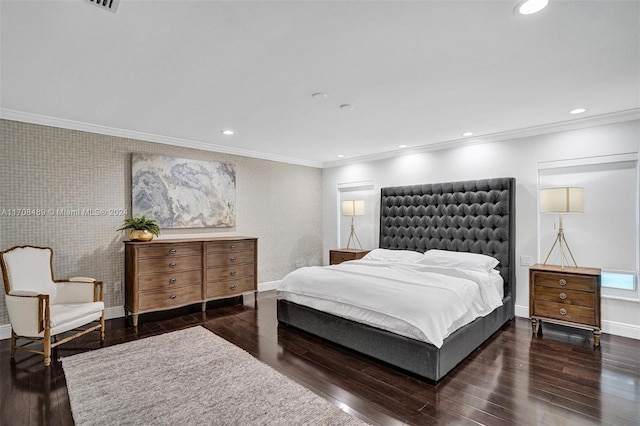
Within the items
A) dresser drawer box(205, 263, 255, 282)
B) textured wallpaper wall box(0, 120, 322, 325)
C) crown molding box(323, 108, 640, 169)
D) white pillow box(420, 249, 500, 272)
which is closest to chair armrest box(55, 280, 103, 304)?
textured wallpaper wall box(0, 120, 322, 325)

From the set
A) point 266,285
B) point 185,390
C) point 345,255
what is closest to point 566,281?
point 345,255

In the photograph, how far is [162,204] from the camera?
4.58m

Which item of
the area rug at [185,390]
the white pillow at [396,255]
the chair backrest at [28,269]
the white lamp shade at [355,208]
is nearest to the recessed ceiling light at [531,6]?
the area rug at [185,390]

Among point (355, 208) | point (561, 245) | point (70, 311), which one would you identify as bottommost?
point (70, 311)

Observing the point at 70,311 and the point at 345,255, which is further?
the point at 345,255

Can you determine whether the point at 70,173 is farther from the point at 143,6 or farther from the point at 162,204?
the point at 143,6

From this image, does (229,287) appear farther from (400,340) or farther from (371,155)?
(371,155)

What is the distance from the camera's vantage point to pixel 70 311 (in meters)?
3.12

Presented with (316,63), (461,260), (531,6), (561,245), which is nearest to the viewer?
(531,6)

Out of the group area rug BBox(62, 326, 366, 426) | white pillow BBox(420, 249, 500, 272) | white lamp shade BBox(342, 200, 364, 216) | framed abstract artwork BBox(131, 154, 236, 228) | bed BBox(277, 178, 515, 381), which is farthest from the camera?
white lamp shade BBox(342, 200, 364, 216)

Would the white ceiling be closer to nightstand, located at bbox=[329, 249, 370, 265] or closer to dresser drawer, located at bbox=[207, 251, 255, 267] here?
dresser drawer, located at bbox=[207, 251, 255, 267]

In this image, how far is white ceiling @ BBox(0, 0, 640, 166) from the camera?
1802 mm

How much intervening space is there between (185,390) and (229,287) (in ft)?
7.89

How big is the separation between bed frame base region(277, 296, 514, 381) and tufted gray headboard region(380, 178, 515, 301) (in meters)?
0.84
